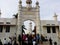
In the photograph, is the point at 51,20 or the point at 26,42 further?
the point at 51,20

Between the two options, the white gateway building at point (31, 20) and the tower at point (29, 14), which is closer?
the white gateway building at point (31, 20)

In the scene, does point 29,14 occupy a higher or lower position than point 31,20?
higher

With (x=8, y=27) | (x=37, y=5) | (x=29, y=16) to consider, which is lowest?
(x=8, y=27)

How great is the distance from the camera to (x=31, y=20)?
31484 mm

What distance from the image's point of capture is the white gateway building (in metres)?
30.7

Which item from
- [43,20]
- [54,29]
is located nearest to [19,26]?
[43,20]

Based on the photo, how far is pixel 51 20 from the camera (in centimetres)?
3244

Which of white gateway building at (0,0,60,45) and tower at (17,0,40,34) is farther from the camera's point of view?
tower at (17,0,40,34)

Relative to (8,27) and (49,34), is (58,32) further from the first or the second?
(8,27)

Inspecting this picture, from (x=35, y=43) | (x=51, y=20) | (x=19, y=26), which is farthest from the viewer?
(x=51, y=20)

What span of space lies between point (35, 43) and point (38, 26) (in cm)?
829

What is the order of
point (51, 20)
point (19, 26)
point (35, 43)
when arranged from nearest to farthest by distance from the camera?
point (35, 43) < point (19, 26) < point (51, 20)

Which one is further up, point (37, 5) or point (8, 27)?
point (37, 5)

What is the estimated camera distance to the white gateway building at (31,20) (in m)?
30.7
